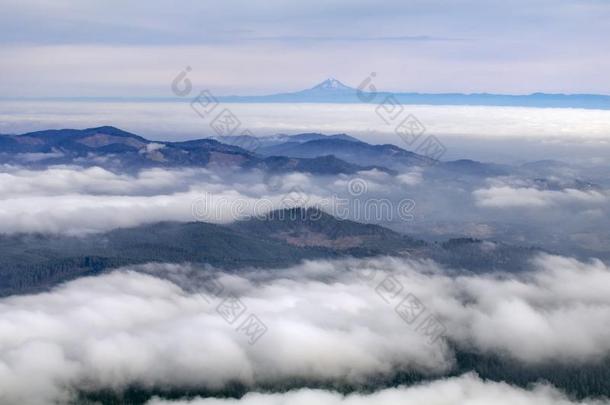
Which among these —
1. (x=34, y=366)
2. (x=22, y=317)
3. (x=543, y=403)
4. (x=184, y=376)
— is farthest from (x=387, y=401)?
(x=22, y=317)

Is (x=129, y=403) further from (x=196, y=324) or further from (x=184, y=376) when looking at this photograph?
(x=196, y=324)

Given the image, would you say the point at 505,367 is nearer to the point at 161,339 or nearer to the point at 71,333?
the point at 161,339

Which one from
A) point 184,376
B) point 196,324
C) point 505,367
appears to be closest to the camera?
point 184,376

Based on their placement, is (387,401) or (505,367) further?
(505,367)

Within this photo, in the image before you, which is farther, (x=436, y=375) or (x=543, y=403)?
(x=436, y=375)

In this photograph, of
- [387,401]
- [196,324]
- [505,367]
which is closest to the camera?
[387,401]

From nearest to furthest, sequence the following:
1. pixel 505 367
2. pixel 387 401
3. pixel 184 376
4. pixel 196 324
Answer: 1. pixel 387 401
2. pixel 184 376
3. pixel 505 367
4. pixel 196 324

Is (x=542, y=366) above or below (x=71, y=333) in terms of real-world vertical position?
below

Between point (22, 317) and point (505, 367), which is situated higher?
point (22, 317)

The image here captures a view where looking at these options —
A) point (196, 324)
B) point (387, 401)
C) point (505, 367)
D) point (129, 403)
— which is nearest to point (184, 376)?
point (129, 403)
